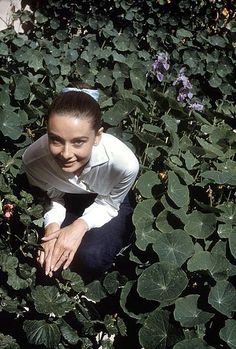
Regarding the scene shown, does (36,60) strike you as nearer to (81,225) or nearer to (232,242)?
(81,225)

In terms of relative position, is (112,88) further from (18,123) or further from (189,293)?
(189,293)

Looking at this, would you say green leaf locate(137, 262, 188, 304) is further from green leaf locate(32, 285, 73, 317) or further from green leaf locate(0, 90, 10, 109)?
green leaf locate(0, 90, 10, 109)

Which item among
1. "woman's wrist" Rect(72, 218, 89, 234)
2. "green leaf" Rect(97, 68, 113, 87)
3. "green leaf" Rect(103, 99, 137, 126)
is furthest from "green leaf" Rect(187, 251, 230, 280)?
"green leaf" Rect(97, 68, 113, 87)

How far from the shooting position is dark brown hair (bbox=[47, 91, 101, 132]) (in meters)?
1.81

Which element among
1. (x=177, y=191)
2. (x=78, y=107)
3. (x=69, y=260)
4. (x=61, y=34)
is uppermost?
(x=78, y=107)

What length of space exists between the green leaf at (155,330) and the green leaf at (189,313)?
0.16 ft

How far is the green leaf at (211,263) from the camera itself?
1.85 metres

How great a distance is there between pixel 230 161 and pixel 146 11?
1656 mm

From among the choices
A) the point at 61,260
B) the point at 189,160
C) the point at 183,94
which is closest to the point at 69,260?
the point at 61,260

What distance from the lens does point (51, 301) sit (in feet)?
5.97

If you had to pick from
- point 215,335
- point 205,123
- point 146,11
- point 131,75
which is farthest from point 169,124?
point 146,11

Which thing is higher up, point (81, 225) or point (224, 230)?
point (224, 230)

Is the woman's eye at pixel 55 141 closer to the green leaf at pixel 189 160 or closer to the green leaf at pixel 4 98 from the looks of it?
the green leaf at pixel 4 98

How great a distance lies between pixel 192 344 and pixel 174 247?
37 centimetres
